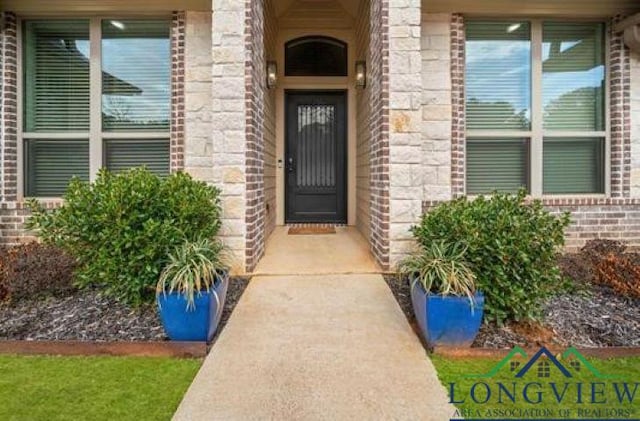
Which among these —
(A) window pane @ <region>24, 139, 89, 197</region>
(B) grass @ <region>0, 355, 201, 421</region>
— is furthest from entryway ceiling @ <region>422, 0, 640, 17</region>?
(B) grass @ <region>0, 355, 201, 421</region>

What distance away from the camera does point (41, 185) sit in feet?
18.9

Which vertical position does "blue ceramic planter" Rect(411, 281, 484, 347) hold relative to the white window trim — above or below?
below

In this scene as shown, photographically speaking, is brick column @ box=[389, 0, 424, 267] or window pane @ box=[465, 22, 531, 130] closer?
brick column @ box=[389, 0, 424, 267]

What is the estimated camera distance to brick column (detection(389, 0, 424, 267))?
14.8 ft

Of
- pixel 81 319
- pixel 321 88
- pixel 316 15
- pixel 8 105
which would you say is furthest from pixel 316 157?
pixel 81 319

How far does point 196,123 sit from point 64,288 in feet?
7.98

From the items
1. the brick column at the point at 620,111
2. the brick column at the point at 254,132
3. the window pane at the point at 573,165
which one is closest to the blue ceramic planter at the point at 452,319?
the brick column at the point at 254,132

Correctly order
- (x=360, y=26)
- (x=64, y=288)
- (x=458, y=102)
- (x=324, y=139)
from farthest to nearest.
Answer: (x=324, y=139) → (x=360, y=26) → (x=458, y=102) → (x=64, y=288)

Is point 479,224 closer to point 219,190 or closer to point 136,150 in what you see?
point 219,190

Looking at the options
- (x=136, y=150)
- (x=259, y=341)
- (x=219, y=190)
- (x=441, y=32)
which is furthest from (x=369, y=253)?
(x=136, y=150)

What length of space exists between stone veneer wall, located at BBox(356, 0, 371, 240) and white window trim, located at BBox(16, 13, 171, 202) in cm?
246

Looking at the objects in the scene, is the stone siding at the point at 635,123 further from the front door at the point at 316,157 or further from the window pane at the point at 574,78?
the front door at the point at 316,157

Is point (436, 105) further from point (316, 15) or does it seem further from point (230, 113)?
point (316, 15)

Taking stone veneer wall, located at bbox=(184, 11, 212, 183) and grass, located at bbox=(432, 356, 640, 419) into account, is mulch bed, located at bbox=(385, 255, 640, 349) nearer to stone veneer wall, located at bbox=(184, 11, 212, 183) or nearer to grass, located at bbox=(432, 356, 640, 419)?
grass, located at bbox=(432, 356, 640, 419)
